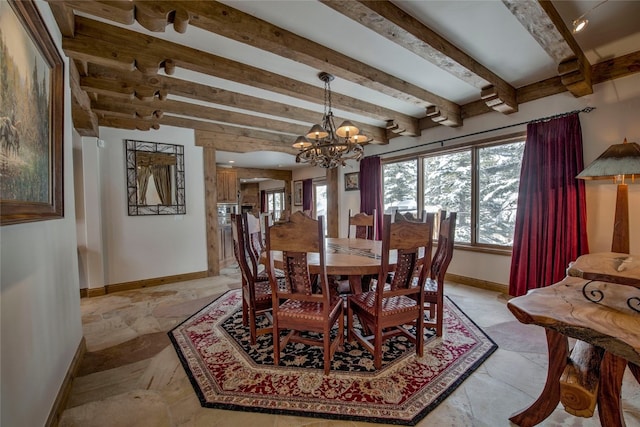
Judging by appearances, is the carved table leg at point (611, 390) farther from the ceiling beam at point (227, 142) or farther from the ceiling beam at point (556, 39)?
the ceiling beam at point (227, 142)

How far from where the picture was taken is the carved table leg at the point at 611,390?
1.19 metres

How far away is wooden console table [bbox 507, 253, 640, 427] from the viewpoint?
107 cm

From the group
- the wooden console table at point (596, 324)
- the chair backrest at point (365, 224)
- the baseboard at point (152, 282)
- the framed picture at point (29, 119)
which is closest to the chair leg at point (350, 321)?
the wooden console table at point (596, 324)

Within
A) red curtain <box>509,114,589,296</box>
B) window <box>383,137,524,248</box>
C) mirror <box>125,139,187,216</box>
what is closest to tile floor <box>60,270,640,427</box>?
red curtain <box>509,114,589,296</box>

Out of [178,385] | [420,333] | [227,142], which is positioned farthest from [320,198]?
[178,385]

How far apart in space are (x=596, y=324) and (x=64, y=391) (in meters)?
2.80

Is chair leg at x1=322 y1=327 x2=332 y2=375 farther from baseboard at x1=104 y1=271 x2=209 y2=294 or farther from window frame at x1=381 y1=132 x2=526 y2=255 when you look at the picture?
baseboard at x1=104 y1=271 x2=209 y2=294

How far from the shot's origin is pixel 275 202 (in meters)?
9.94

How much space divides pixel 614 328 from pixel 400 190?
13.3 feet

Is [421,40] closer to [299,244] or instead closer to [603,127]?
[299,244]

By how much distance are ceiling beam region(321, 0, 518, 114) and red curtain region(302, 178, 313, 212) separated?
209 inches

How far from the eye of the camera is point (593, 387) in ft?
3.90

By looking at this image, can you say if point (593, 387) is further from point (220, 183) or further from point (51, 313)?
point (220, 183)

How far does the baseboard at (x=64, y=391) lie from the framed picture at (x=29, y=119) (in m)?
1.03
